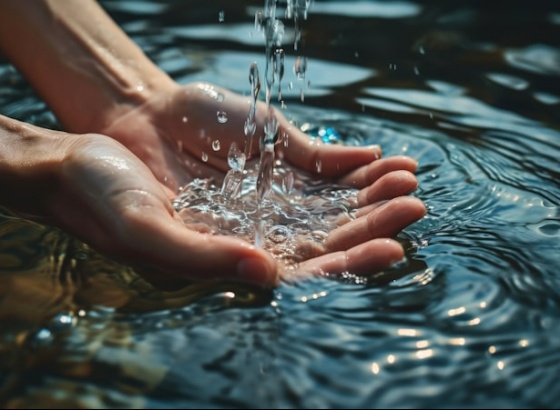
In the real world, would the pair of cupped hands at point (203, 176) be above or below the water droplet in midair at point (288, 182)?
above

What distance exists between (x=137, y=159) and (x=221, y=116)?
70 cm

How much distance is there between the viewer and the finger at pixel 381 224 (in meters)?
2.21

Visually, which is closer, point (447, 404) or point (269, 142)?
point (447, 404)

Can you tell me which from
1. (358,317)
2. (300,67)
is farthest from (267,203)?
(300,67)

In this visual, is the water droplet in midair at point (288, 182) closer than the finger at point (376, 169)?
No

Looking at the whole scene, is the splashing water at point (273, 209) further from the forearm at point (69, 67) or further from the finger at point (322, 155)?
the forearm at point (69, 67)

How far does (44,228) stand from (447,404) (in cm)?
140

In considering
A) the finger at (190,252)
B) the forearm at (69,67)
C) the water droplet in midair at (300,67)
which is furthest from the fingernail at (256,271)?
the water droplet in midair at (300,67)

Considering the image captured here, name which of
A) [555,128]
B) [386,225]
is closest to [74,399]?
[386,225]

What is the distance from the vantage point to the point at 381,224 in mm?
2225

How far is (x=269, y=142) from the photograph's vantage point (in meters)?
2.75

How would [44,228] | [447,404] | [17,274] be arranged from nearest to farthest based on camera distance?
[447,404], [17,274], [44,228]

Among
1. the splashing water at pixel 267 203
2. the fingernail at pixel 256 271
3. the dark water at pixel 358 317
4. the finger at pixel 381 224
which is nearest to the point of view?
the dark water at pixel 358 317

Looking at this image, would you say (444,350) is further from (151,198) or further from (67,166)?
(67,166)
